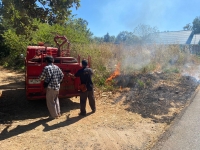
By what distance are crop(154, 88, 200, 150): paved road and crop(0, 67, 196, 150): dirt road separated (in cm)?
24

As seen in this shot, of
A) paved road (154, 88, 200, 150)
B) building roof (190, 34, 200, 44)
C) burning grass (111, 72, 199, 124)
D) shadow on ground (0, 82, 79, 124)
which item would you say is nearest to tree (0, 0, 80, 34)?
shadow on ground (0, 82, 79, 124)

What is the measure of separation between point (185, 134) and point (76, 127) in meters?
2.43

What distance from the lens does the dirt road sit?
3955 millimetres

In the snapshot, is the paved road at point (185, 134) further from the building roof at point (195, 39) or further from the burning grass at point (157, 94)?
the building roof at point (195, 39)

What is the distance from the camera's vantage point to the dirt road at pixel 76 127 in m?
3.96

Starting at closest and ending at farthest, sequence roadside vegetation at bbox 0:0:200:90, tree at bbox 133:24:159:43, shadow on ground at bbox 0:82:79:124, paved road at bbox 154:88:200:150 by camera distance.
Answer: paved road at bbox 154:88:200:150 < shadow on ground at bbox 0:82:79:124 < roadside vegetation at bbox 0:0:200:90 < tree at bbox 133:24:159:43

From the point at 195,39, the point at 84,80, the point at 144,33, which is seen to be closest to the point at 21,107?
the point at 84,80

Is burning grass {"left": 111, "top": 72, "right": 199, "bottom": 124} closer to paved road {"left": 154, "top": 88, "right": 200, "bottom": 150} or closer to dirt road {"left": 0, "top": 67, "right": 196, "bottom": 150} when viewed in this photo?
dirt road {"left": 0, "top": 67, "right": 196, "bottom": 150}

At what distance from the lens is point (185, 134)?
4.39 metres

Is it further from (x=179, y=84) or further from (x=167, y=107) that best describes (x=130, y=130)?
(x=179, y=84)

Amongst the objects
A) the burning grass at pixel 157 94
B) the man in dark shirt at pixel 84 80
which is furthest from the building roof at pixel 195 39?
the man in dark shirt at pixel 84 80

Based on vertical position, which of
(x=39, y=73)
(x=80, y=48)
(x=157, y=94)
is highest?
(x=80, y=48)

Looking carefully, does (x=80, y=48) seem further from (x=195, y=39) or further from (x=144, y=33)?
(x=195, y=39)

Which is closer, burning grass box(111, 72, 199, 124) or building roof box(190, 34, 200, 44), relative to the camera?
burning grass box(111, 72, 199, 124)
